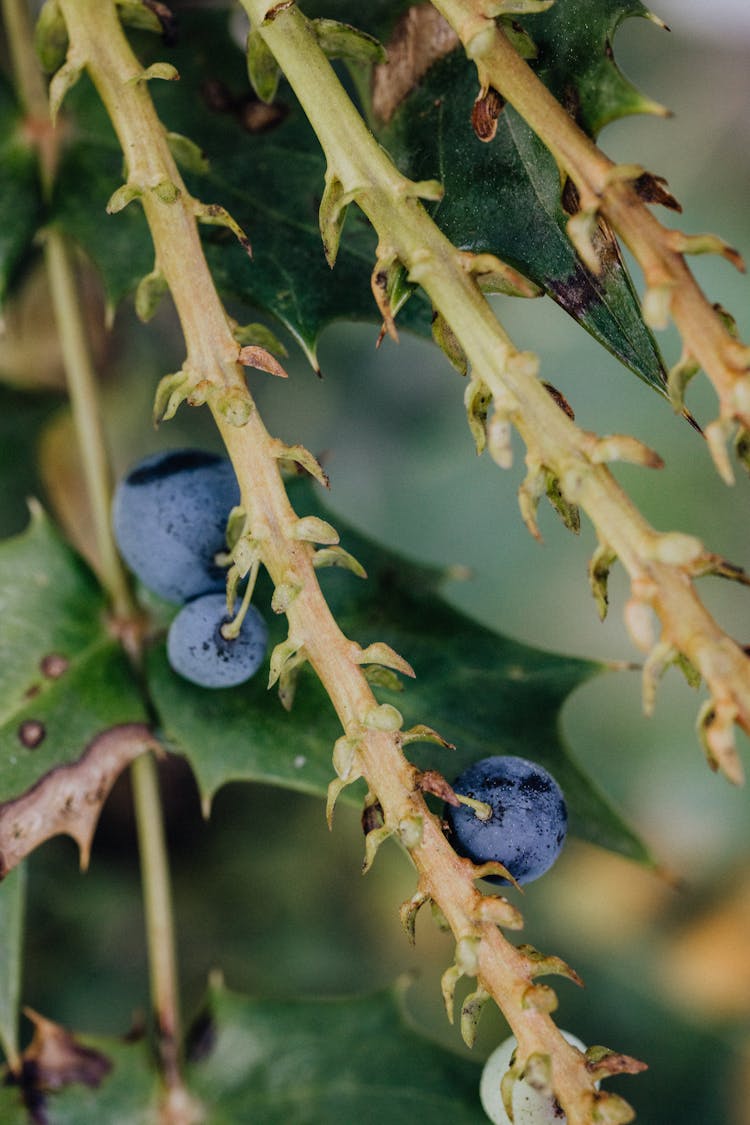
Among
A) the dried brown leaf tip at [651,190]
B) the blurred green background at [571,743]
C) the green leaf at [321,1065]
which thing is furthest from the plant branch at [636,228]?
the blurred green background at [571,743]

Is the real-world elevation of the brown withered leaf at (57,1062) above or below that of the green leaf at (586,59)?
below

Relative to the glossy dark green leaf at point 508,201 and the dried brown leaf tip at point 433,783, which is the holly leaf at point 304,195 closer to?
the glossy dark green leaf at point 508,201

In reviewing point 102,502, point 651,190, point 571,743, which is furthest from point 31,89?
point 571,743

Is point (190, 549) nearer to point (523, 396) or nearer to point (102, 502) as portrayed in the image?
point (102, 502)

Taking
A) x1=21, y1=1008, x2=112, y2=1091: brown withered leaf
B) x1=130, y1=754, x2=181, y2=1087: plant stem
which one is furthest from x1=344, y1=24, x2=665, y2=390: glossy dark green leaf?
x1=21, y1=1008, x2=112, y2=1091: brown withered leaf

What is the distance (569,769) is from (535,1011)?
0.34 meters

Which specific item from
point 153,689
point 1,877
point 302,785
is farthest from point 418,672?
point 1,877

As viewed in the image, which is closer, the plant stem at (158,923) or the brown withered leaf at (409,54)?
the brown withered leaf at (409,54)

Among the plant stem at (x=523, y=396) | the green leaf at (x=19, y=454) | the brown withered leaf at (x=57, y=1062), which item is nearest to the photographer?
the plant stem at (x=523, y=396)

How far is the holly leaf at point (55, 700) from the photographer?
87cm

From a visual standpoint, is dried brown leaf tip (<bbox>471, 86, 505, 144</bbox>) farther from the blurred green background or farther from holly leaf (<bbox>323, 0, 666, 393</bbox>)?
the blurred green background

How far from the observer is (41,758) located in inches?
35.0

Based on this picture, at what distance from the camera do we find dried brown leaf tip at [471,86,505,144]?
63 cm

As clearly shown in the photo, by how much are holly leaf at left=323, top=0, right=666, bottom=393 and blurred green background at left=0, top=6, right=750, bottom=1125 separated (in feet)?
2.61
